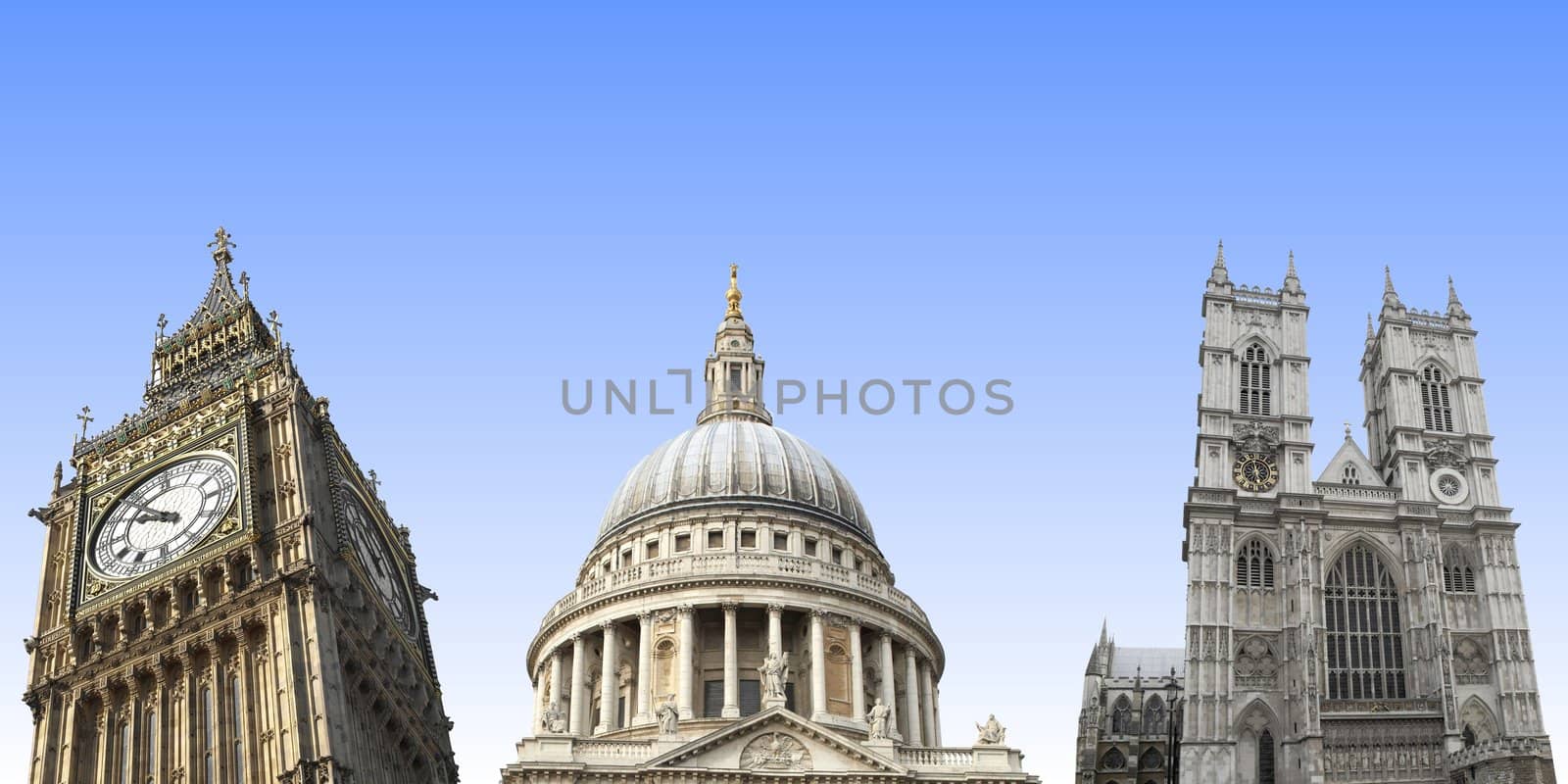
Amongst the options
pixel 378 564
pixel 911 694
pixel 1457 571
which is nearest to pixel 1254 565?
pixel 1457 571

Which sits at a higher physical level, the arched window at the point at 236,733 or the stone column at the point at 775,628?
the stone column at the point at 775,628

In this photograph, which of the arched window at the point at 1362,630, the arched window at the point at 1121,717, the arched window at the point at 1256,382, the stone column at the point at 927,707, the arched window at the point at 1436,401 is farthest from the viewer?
the arched window at the point at 1121,717

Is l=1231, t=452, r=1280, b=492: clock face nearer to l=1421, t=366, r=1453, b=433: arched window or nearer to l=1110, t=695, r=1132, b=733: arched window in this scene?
l=1421, t=366, r=1453, b=433: arched window

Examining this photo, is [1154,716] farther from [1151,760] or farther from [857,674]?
[857,674]

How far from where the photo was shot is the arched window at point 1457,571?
99.4 meters

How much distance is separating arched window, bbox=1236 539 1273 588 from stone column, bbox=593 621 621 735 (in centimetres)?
2862

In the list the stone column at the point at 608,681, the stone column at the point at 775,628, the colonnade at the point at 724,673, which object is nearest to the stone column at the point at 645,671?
the colonnade at the point at 724,673

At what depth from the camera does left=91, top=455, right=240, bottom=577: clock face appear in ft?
223

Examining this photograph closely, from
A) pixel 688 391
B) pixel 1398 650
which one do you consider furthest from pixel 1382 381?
pixel 688 391

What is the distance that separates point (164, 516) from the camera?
227ft

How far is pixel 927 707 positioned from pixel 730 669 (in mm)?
10850

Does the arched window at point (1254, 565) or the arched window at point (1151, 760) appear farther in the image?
the arched window at point (1151, 760)

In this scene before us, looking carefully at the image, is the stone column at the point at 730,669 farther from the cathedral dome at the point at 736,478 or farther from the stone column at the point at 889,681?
the cathedral dome at the point at 736,478

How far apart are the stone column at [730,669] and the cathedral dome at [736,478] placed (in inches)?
328
